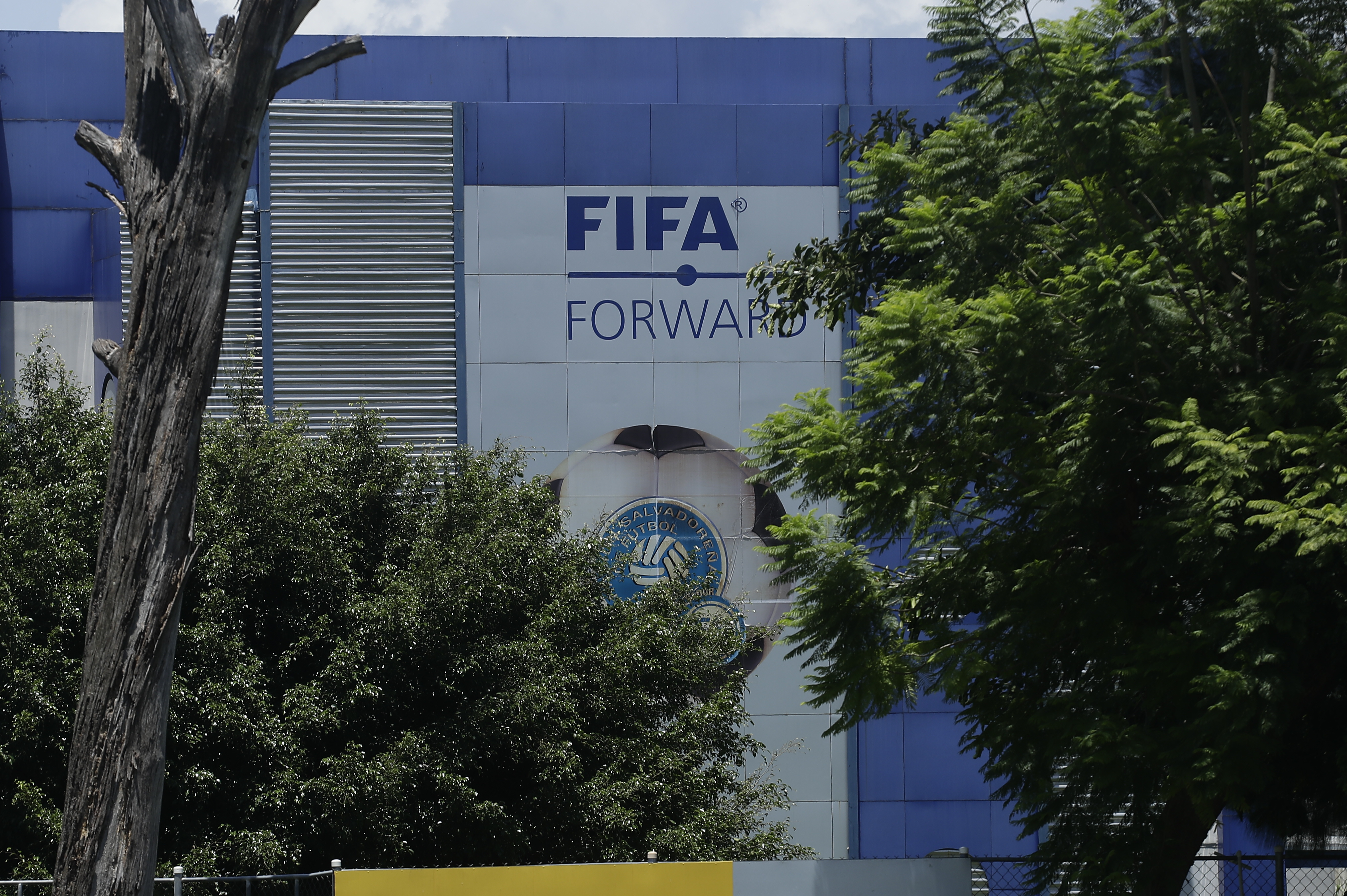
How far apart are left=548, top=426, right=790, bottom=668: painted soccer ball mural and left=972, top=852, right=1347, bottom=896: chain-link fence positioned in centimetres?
645

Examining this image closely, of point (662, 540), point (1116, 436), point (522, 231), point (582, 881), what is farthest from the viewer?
point (522, 231)

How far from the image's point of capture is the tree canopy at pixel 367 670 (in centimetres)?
1306

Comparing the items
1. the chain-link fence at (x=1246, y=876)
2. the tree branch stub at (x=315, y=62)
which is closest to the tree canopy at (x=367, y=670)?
the chain-link fence at (x=1246, y=876)

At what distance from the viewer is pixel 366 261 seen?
2339cm

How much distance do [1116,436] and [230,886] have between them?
9.79 metres

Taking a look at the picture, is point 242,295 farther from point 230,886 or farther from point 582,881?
point 582,881

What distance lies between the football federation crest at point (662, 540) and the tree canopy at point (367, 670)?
5.80 m

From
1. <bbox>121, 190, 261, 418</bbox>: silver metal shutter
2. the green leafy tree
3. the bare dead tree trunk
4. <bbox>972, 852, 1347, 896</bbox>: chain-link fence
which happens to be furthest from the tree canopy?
<bbox>121, 190, 261, 418</bbox>: silver metal shutter

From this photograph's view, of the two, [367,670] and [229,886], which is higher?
[367,670]

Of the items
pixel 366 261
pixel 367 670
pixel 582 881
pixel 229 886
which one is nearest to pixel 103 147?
pixel 582 881

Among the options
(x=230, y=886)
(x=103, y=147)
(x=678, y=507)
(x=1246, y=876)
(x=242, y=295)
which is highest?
(x=242, y=295)

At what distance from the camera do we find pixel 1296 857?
1045 centimetres

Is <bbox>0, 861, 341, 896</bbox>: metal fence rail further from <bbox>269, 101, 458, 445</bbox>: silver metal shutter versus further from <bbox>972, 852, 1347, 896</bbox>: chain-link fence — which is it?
<bbox>269, 101, 458, 445</bbox>: silver metal shutter

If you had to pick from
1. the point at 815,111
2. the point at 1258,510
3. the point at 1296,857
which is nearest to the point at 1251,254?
the point at 1258,510
